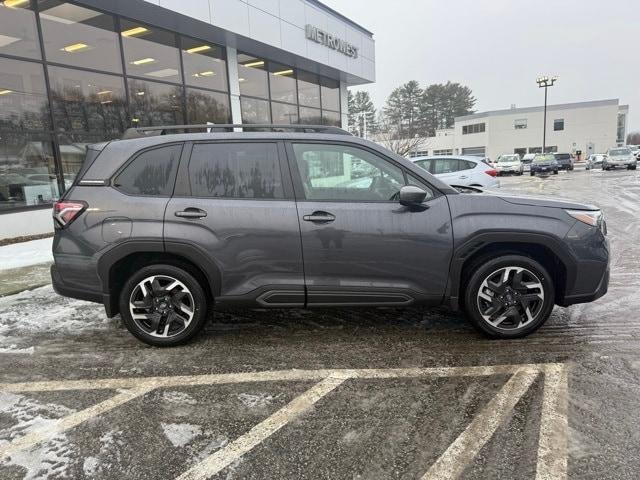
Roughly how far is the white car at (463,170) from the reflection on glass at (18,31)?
910 cm

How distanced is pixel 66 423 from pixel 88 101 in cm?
1010

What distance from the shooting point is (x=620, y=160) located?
32.8m

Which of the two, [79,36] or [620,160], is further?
[620,160]

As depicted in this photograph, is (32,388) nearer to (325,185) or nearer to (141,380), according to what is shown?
(141,380)

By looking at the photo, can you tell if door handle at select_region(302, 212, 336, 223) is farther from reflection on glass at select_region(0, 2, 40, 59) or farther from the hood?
reflection on glass at select_region(0, 2, 40, 59)

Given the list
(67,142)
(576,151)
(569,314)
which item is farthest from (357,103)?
(569,314)

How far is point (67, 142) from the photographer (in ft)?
34.2

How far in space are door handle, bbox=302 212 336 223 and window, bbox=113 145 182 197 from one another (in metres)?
1.17

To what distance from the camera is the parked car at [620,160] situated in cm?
3259

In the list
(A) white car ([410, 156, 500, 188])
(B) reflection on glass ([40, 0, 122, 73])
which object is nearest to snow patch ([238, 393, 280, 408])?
(A) white car ([410, 156, 500, 188])

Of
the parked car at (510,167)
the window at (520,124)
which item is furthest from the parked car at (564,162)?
the window at (520,124)

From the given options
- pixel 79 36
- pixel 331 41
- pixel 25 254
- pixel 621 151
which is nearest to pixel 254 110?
pixel 331 41

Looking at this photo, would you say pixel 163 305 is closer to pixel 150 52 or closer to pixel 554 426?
pixel 554 426

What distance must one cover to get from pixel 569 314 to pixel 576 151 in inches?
2656
